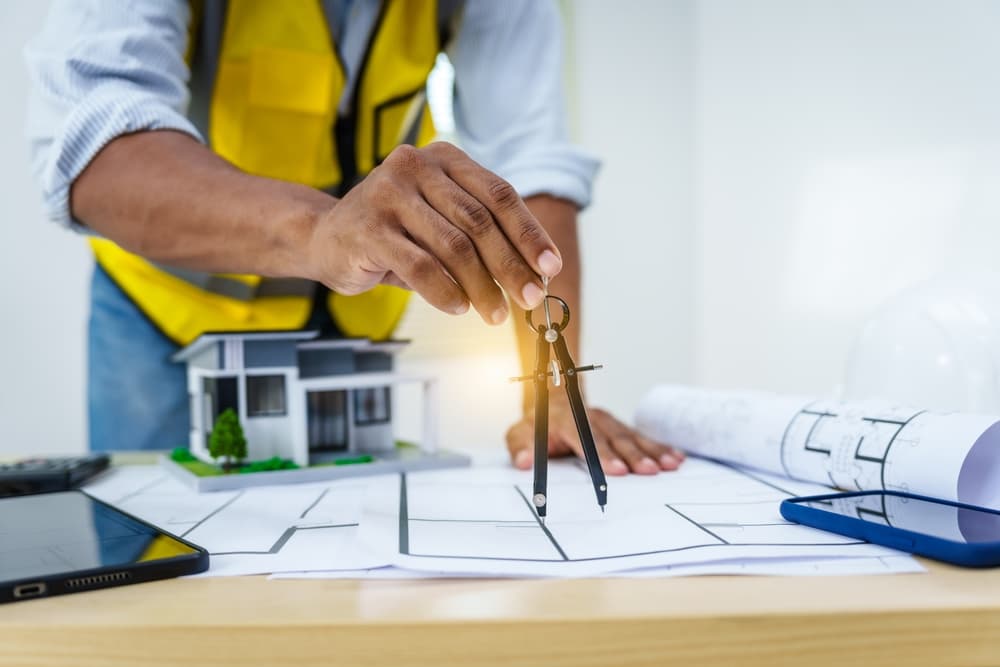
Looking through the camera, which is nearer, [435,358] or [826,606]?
[826,606]

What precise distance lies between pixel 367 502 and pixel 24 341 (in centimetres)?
192

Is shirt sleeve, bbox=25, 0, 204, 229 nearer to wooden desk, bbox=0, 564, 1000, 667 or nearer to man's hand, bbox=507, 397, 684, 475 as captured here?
man's hand, bbox=507, 397, 684, 475

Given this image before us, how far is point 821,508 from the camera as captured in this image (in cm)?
50

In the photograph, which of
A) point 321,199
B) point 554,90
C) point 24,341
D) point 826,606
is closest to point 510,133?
point 554,90

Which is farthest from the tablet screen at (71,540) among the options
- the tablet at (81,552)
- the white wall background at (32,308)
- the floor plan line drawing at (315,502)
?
the white wall background at (32,308)

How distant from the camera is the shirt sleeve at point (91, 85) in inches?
30.5

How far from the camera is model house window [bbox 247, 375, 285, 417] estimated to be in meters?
0.82

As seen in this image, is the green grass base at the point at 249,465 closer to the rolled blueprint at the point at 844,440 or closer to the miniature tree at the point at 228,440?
the miniature tree at the point at 228,440

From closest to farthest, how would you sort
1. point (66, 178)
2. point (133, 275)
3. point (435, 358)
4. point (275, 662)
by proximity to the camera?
point (275, 662), point (66, 178), point (133, 275), point (435, 358)

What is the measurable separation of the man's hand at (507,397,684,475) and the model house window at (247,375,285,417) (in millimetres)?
250

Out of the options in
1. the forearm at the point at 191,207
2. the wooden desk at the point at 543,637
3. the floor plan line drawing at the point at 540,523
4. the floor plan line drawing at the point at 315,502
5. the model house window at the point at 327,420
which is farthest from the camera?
the model house window at the point at 327,420

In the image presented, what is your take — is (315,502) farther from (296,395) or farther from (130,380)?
(130,380)

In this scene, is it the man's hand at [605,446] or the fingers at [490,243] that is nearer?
the fingers at [490,243]

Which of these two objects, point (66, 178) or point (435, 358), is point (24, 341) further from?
point (66, 178)
